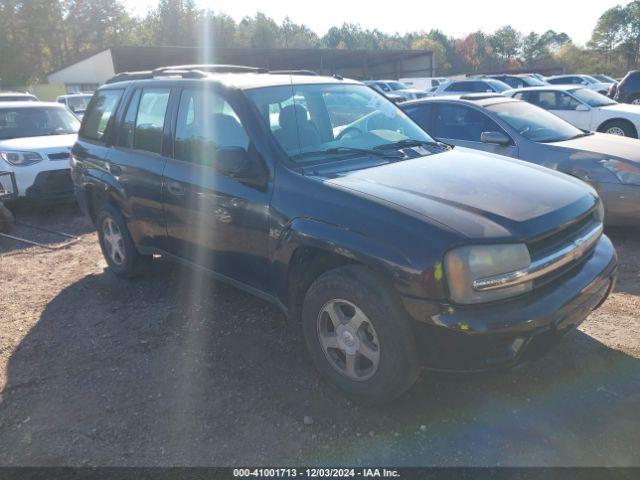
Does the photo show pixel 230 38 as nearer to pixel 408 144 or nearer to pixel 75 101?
pixel 75 101

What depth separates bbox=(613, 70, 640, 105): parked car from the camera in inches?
615

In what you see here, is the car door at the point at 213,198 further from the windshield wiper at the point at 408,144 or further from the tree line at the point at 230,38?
the tree line at the point at 230,38

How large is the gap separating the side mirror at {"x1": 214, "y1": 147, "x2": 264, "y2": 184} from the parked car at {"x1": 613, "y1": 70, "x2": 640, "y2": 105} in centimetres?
1634

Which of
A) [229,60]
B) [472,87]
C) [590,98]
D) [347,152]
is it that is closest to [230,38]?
[229,60]

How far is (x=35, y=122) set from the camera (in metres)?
8.88

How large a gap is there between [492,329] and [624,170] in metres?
3.88

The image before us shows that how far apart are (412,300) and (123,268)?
136 inches

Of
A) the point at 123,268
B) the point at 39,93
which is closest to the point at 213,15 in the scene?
the point at 39,93

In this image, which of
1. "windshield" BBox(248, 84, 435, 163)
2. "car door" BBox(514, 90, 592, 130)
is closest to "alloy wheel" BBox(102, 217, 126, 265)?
"windshield" BBox(248, 84, 435, 163)

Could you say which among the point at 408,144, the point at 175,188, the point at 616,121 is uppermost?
the point at 408,144

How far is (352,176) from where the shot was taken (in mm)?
3109

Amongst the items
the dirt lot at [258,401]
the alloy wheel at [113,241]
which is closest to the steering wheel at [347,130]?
the dirt lot at [258,401]

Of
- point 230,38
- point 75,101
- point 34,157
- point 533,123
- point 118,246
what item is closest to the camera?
point 118,246

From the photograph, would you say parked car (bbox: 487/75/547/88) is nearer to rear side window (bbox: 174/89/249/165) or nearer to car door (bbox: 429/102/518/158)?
car door (bbox: 429/102/518/158)
